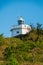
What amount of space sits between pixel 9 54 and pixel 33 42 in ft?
17.1

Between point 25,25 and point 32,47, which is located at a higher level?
point 25,25

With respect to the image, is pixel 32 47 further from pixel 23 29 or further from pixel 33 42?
pixel 23 29

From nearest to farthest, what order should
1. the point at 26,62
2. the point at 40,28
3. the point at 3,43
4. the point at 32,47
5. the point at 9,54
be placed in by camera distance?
the point at 26,62 → the point at 9,54 → the point at 32,47 → the point at 3,43 → the point at 40,28

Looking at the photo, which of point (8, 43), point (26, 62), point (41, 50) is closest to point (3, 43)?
point (8, 43)

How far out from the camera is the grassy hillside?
94.2ft

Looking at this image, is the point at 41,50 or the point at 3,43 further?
the point at 3,43

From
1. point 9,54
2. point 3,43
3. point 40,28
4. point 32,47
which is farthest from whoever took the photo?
point 40,28

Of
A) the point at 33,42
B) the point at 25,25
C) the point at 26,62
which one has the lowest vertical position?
the point at 26,62

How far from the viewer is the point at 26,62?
28438 millimetres

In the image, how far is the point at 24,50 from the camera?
33406 mm

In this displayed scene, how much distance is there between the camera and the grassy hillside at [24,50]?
28700 mm

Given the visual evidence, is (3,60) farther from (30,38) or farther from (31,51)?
(30,38)

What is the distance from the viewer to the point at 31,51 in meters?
32.7

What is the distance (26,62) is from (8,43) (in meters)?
8.85
